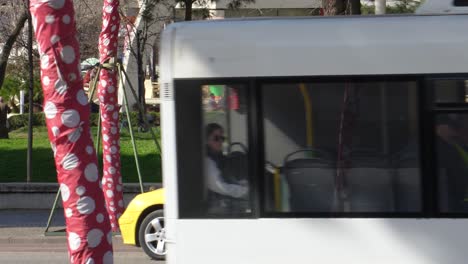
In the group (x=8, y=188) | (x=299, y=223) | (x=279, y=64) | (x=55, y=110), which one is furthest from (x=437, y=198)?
(x=8, y=188)

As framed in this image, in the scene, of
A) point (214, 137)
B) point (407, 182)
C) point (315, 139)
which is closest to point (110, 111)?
point (214, 137)

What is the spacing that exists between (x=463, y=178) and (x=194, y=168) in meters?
2.04

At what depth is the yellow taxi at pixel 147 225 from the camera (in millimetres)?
11438

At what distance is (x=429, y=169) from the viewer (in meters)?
6.41

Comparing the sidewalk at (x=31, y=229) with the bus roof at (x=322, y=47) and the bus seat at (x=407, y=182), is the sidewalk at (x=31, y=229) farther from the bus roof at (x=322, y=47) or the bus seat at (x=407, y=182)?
the bus seat at (x=407, y=182)

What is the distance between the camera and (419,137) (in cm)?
640

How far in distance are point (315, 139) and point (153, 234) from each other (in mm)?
5461

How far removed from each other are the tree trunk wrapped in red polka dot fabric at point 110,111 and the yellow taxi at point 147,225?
117 inches

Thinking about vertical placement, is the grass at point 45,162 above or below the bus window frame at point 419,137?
below

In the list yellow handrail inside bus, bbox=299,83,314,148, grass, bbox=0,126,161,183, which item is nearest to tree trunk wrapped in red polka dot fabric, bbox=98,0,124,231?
grass, bbox=0,126,161,183

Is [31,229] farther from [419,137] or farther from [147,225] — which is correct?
[419,137]

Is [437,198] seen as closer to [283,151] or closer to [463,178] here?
[463,178]

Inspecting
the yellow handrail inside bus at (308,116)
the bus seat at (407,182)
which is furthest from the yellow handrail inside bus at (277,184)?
the bus seat at (407,182)

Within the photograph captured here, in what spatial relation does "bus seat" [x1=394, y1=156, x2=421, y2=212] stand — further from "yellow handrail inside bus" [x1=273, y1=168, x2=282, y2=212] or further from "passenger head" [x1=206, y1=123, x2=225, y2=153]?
"passenger head" [x1=206, y1=123, x2=225, y2=153]
